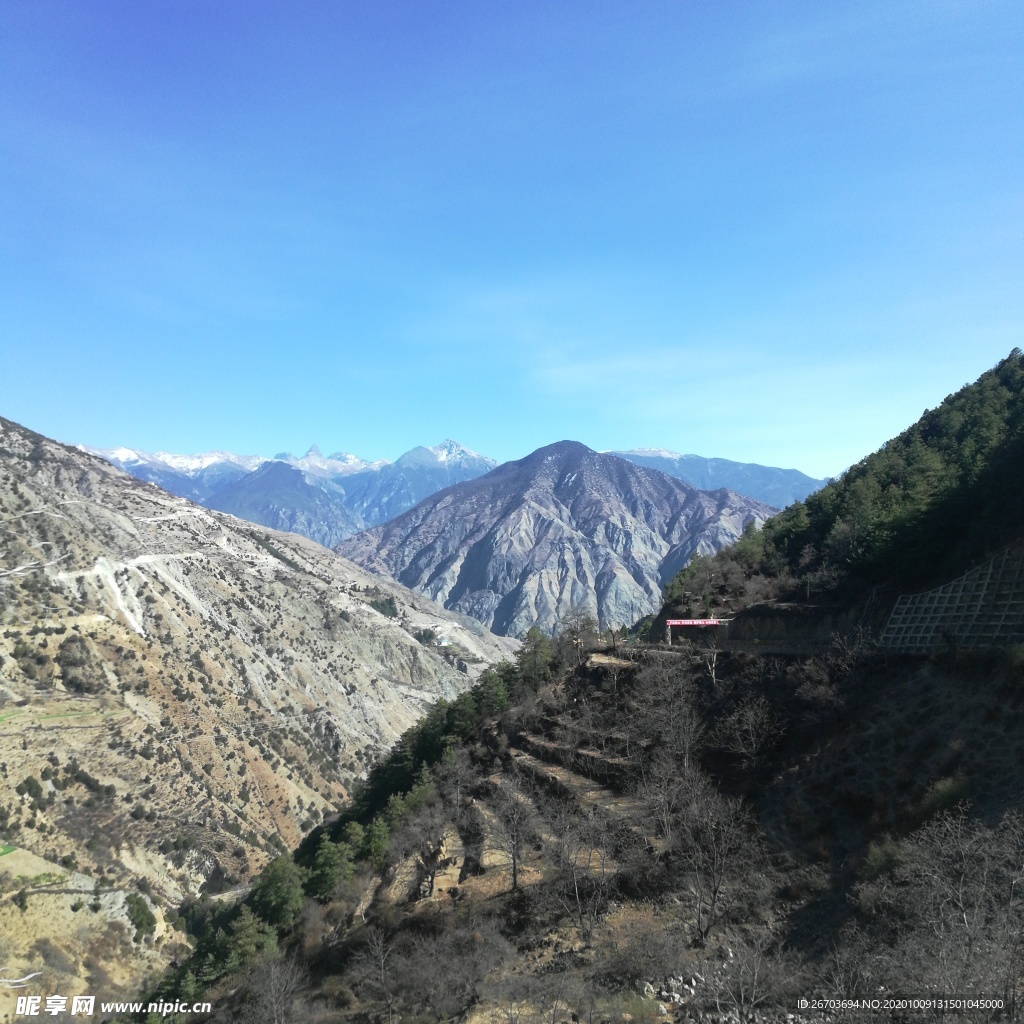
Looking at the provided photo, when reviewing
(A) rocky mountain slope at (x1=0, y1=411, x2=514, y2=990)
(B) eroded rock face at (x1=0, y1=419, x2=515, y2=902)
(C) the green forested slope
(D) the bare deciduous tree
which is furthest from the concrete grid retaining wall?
(B) eroded rock face at (x1=0, y1=419, x2=515, y2=902)

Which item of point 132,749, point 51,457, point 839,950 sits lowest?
point 132,749

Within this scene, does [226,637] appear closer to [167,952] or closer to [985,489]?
[167,952]

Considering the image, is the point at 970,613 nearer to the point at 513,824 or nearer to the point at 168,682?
the point at 513,824

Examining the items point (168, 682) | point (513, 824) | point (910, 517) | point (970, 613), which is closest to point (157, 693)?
point (168, 682)

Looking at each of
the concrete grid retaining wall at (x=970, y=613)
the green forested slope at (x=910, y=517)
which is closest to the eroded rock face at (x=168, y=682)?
the green forested slope at (x=910, y=517)

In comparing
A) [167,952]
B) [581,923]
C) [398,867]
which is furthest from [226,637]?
[581,923]

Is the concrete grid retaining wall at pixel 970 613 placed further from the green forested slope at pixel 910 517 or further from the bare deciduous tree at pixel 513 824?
the bare deciduous tree at pixel 513 824

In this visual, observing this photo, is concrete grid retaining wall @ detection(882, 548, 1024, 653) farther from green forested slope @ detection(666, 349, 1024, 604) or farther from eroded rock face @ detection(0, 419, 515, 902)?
eroded rock face @ detection(0, 419, 515, 902)
